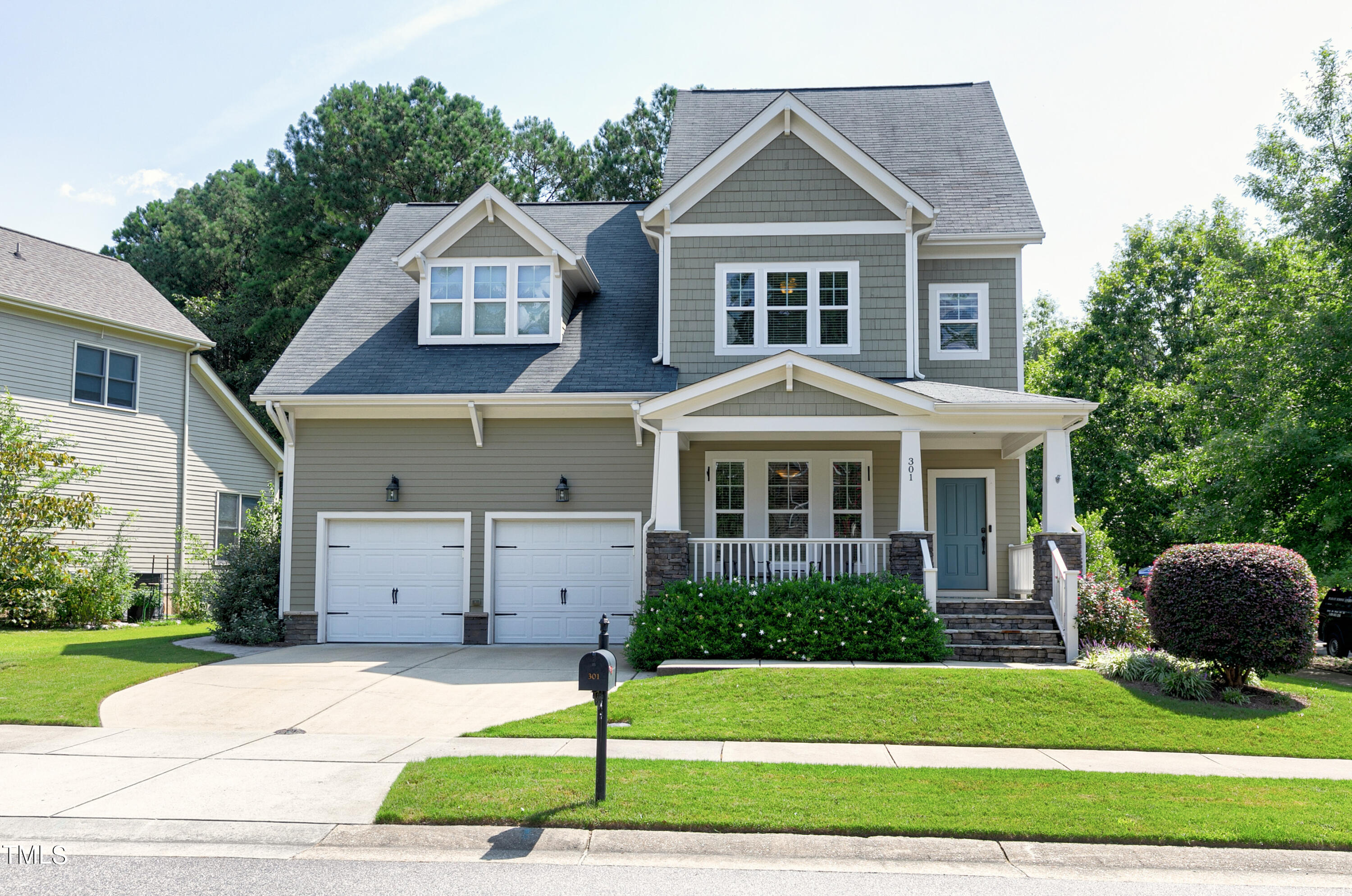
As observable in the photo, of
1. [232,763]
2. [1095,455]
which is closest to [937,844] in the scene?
[232,763]

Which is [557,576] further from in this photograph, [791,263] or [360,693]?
[791,263]

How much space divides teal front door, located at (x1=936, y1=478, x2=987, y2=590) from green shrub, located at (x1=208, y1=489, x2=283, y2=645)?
10915 millimetres

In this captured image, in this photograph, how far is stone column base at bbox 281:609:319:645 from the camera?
1529cm

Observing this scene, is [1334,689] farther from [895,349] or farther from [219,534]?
[219,534]

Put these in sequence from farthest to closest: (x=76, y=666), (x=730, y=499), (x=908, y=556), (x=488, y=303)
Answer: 1. (x=488, y=303)
2. (x=730, y=499)
3. (x=908, y=556)
4. (x=76, y=666)

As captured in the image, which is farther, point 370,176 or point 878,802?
point 370,176

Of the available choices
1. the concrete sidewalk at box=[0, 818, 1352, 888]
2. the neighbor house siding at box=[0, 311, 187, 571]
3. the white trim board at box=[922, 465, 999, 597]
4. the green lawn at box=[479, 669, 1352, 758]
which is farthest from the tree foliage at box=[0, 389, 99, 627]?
the white trim board at box=[922, 465, 999, 597]

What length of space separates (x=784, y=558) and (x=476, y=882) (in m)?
9.57

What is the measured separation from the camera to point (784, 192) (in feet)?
51.1

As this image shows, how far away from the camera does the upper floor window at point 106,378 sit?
2019 centimetres

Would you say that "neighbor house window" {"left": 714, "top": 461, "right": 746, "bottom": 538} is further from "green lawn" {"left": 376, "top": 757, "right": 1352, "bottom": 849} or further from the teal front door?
"green lawn" {"left": 376, "top": 757, "right": 1352, "bottom": 849}

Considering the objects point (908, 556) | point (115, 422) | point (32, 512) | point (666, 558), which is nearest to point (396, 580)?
point (666, 558)

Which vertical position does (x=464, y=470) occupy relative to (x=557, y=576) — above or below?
above

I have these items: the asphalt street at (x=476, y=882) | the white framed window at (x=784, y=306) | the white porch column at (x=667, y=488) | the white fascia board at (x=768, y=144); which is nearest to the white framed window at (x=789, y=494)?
the white framed window at (x=784, y=306)
